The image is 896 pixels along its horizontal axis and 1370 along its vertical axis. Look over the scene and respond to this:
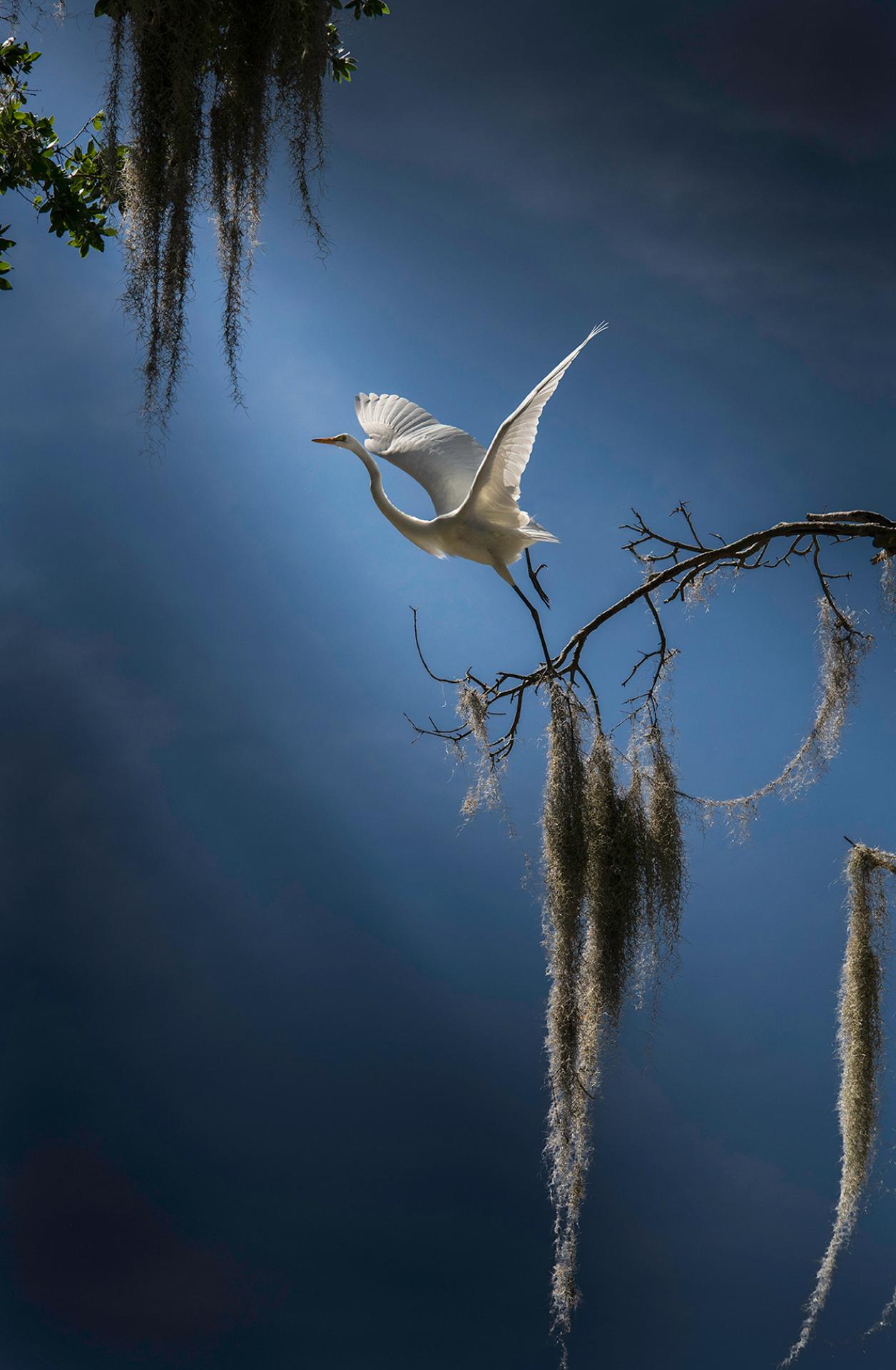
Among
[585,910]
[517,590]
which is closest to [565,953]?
[585,910]

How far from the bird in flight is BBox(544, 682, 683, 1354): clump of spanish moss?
396 mm

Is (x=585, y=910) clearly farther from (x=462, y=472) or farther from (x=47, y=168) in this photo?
(x=47, y=168)

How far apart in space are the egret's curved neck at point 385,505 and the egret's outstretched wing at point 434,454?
0.12m

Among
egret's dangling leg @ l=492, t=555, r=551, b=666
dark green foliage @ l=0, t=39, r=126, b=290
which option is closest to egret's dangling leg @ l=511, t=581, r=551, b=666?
egret's dangling leg @ l=492, t=555, r=551, b=666

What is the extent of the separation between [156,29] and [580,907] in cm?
206

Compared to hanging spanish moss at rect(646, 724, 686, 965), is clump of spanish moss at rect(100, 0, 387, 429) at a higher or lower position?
higher

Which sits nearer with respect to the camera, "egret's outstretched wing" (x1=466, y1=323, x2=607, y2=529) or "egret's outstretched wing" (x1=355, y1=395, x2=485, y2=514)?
"egret's outstretched wing" (x1=466, y1=323, x2=607, y2=529)

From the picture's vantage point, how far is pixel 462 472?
2.86m

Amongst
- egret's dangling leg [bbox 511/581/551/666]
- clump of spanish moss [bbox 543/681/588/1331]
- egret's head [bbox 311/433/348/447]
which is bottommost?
clump of spanish moss [bbox 543/681/588/1331]

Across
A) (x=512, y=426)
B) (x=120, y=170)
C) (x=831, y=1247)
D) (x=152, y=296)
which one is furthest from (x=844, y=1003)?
(x=120, y=170)

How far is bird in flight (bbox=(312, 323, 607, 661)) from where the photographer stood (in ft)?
7.59

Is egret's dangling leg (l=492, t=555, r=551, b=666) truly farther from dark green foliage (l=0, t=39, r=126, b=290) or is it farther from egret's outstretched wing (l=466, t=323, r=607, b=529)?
dark green foliage (l=0, t=39, r=126, b=290)

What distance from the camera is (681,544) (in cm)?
279

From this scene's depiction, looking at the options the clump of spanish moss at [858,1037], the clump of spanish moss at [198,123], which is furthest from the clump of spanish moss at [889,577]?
the clump of spanish moss at [198,123]
